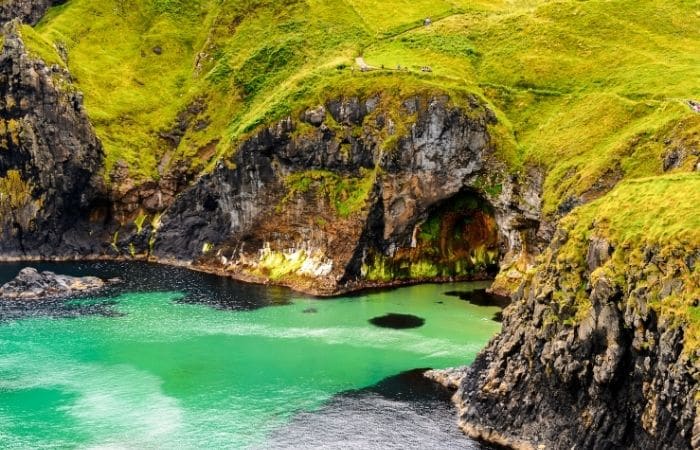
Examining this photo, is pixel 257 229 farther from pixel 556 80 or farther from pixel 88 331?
pixel 556 80

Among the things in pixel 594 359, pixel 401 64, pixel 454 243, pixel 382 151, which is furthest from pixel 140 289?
pixel 594 359

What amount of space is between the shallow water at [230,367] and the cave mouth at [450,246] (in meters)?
5.80

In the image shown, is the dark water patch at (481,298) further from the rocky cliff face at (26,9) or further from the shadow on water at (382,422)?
the rocky cliff face at (26,9)

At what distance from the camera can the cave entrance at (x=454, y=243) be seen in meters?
115

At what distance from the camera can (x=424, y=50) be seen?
142 meters

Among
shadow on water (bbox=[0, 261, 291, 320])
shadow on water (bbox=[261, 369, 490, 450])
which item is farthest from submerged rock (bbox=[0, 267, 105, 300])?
shadow on water (bbox=[261, 369, 490, 450])

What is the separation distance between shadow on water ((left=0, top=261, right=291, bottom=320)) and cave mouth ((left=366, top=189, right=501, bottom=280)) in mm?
20136

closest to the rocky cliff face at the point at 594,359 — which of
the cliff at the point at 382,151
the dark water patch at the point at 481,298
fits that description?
the cliff at the point at 382,151

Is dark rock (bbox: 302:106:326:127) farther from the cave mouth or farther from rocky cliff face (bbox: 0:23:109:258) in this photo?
rocky cliff face (bbox: 0:23:109:258)

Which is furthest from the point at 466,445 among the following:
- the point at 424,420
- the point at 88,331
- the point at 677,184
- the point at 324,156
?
the point at 324,156

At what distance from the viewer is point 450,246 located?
116 meters

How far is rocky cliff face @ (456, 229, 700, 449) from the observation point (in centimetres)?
4394

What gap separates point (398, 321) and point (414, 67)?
56.8 m

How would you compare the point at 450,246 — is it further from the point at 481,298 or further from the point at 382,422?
the point at 382,422
